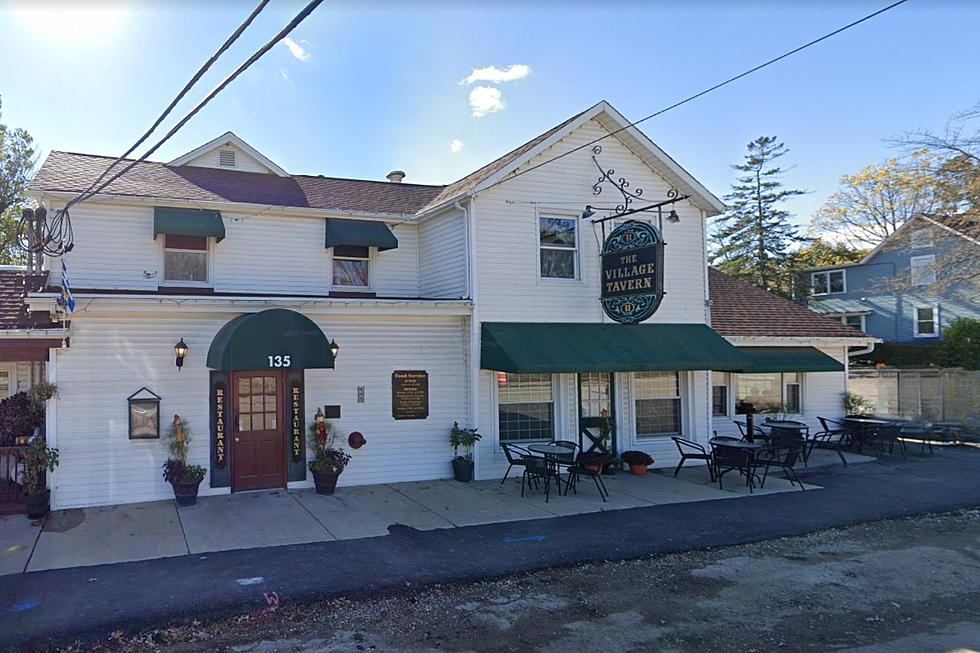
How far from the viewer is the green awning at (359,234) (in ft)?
46.6

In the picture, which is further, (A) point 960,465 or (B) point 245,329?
(A) point 960,465

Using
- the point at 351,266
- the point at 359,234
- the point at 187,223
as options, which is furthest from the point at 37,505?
the point at 359,234

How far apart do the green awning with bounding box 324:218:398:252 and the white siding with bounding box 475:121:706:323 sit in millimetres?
2307

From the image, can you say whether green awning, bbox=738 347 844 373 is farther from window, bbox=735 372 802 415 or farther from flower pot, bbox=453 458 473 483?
flower pot, bbox=453 458 473 483

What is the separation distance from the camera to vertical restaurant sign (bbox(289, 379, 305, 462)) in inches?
481

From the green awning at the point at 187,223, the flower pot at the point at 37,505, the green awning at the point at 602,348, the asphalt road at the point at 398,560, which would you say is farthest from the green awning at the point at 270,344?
the green awning at the point at 602,348

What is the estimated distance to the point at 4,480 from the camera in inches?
424

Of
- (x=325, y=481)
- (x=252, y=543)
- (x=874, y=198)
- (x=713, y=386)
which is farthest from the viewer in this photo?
(x=874, y=198)

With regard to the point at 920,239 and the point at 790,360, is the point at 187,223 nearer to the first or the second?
the point at 790,360

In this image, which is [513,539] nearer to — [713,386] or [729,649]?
[729,649]

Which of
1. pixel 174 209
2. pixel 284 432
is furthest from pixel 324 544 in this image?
pixel 174 209

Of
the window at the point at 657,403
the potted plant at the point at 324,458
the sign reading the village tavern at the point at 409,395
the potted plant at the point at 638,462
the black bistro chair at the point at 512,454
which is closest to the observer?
the potted plant at the point at 324,458

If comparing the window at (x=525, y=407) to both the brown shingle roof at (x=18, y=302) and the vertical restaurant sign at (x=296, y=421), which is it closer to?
the vertical restaurant sign at (x=296, y=421)

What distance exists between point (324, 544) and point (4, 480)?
226 inches
